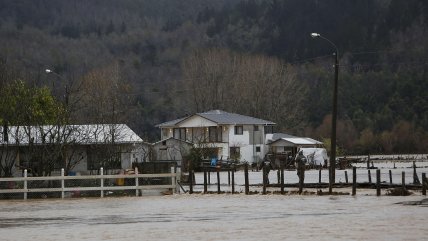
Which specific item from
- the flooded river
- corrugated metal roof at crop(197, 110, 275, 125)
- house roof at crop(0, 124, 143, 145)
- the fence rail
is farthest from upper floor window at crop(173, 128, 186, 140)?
the flooded river

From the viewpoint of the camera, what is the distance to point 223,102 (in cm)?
13788

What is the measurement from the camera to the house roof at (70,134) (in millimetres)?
57406

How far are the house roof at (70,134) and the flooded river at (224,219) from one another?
521 inches

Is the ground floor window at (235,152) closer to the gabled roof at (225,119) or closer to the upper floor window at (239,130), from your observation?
the upper floor window at (239,130)

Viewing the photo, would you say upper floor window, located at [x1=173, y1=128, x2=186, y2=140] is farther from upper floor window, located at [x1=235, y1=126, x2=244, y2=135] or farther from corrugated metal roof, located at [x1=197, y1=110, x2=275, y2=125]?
upper floor window, located at [x1=235, y1=126, x2=244, y2=135]

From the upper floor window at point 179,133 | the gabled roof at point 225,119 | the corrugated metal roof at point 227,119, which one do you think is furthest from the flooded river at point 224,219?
the upper floor window at point 179,133

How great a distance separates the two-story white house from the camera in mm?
108125

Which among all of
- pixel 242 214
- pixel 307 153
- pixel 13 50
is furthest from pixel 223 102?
pixel 242 214

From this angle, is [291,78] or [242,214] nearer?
[242,214]

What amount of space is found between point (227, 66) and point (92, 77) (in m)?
24.4

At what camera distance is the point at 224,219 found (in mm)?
30828

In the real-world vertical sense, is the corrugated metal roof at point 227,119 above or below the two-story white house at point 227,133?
above

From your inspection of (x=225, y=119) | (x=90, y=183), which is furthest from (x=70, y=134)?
(x=225, y=119)

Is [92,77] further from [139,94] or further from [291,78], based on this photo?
[139,94]
